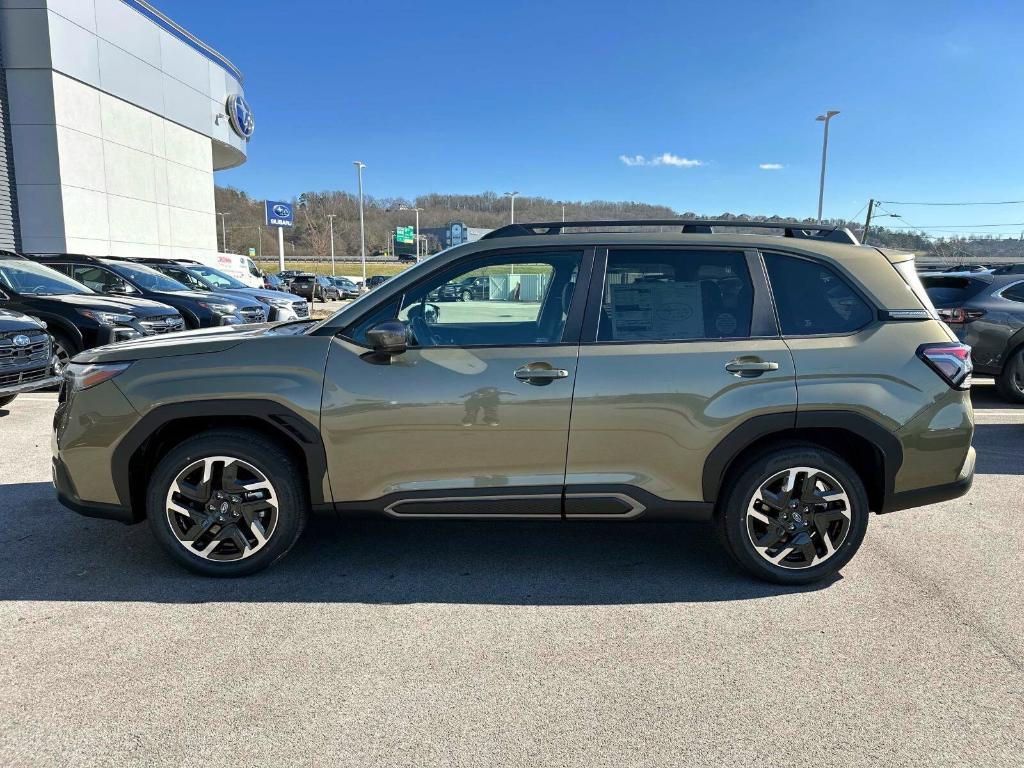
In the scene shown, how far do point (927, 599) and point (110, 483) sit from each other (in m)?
4.13

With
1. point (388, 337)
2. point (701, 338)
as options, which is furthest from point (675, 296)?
point (388, 337)

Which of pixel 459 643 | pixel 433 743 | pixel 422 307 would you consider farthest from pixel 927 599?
pixel 422 307

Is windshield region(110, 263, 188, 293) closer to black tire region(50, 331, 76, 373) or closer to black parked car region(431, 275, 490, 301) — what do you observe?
black tire region(50, 331, 76, 373)

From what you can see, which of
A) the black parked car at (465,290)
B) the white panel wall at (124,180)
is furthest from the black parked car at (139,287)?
the white panel wall at (124,180)

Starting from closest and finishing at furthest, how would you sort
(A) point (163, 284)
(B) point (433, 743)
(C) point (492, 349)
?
(B) point (433, 743) → (C) point (492, 349) → (A) point (163, 284)

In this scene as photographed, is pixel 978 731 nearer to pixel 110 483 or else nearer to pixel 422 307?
pixel 422 307

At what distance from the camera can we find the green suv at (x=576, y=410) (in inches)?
129

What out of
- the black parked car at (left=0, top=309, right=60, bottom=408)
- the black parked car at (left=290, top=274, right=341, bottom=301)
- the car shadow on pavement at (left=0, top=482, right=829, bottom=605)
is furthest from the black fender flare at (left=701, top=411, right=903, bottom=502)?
the black parked car at (left=290, top=274, right=341, bottom=301)

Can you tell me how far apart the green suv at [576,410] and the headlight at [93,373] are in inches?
0.5

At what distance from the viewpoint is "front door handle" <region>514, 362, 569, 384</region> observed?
326 centimetres

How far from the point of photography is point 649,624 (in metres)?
3.11

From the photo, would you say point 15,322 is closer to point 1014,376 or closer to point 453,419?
point 453,419

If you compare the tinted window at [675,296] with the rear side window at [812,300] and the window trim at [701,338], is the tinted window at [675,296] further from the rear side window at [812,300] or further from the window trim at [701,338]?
the rear side window at [812,300]

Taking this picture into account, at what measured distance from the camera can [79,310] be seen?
338 inches
